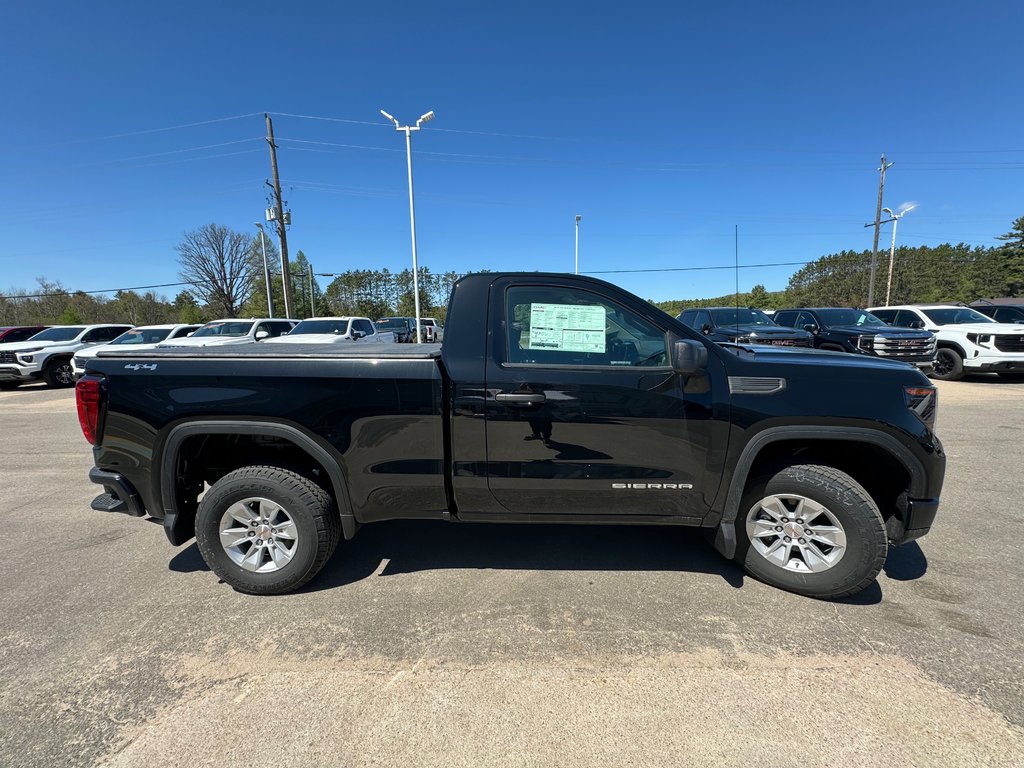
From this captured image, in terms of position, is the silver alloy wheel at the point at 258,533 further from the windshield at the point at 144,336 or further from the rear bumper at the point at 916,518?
the windshield at the point at 144,336

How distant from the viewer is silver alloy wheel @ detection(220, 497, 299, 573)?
290cm

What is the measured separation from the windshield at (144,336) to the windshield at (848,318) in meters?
18.4

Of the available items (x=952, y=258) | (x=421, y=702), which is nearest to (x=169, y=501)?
(x=421, y=702)

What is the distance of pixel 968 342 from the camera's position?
11.3 metres

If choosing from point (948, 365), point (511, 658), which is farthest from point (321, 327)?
point (948, 365)

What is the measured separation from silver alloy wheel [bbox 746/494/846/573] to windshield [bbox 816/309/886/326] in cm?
1227

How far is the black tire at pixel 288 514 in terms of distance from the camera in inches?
112

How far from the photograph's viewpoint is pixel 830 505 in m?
2.72

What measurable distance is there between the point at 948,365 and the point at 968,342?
0.71 metres

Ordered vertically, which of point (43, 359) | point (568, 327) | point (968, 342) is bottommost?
point (43, 359)

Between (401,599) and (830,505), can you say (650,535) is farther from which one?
(401,599)

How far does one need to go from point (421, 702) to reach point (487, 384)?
1.53 metres

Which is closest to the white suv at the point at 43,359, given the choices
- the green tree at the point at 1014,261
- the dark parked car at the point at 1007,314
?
the dark parked car at the point at 1007,314

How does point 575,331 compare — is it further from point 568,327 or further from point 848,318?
point 848,318
